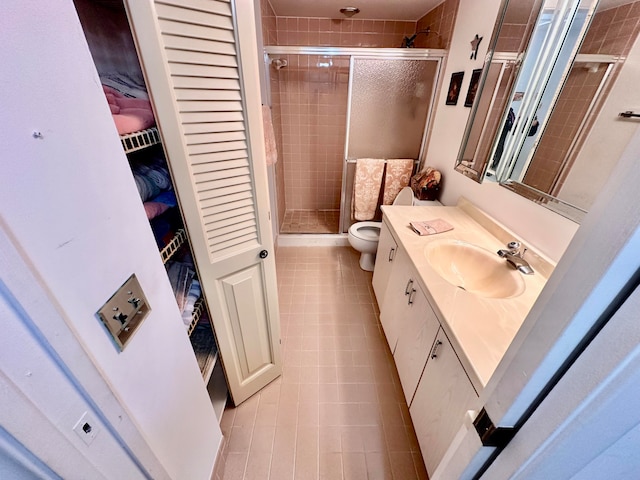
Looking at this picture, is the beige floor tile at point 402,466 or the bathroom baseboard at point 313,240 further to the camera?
the bathroom baseboard at point 313,240

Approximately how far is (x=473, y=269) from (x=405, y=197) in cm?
109

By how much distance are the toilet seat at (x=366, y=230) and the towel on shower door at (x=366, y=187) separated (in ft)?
0.35

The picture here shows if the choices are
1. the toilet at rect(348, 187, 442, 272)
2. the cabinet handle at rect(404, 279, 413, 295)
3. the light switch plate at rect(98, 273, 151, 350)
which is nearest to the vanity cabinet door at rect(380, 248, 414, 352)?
the cabinet handle at rect(404, 279, 413, 295)

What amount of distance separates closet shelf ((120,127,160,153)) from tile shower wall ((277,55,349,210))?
94.9 inches

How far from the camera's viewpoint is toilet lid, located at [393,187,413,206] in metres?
2.21

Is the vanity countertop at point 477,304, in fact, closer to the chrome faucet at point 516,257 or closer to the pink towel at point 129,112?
the chrome faucet at point 516,257

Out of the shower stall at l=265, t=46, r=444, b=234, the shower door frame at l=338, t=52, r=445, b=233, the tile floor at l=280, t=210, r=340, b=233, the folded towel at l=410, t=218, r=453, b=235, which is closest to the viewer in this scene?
the folded towel at l=410, t=218, r=453, b=235

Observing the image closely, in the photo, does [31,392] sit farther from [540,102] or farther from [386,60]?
[386,60]

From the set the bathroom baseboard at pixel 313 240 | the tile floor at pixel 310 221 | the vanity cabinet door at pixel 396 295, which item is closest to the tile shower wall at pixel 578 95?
the vanity cabinet door at pixel 396 295

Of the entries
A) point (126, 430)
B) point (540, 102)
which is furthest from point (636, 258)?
point (540, 102)

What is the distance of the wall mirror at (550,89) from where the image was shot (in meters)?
0.91

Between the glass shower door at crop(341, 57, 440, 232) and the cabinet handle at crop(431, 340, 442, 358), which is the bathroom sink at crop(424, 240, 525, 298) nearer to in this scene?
the cabinet handle at crop(431, 340, 442, 358)

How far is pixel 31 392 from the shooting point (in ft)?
1.15

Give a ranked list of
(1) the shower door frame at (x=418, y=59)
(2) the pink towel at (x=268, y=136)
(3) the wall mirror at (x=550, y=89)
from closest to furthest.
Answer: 1. (3) the wall mirror at (x=550, y=89)
2. (2) the pink towel at (x=268, y=136)
3. (1) the shower door frame at (x=418, y=59)
